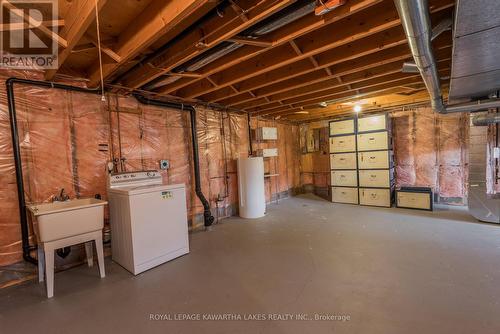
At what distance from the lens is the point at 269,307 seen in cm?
187

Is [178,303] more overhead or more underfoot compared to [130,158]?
more underfoot

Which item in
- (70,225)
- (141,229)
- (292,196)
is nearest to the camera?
(70,225)

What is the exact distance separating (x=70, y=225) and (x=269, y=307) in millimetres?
2028

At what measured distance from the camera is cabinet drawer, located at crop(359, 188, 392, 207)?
5.02 m

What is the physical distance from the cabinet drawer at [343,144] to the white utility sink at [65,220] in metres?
5.11

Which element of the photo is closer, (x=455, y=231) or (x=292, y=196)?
(x=455, y=231)

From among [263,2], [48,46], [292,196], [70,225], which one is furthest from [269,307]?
[292,196]

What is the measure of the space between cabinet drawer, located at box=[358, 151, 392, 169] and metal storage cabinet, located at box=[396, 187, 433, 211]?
642 mm

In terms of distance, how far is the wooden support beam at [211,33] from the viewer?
1605 millimetres

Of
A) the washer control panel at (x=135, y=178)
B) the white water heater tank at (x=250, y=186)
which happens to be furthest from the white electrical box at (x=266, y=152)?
the washer control panel at (x=135, y=178)

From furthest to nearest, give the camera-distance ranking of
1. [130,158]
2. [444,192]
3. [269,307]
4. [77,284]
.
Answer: [444,192]
[130,158]
[77,284]
[269,307]

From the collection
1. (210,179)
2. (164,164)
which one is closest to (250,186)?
(210,179)

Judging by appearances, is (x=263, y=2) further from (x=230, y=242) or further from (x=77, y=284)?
(x=77, y=284)

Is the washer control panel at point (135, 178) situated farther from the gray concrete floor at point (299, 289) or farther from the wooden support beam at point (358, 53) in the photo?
the wooden support beam at point (358, 53)
